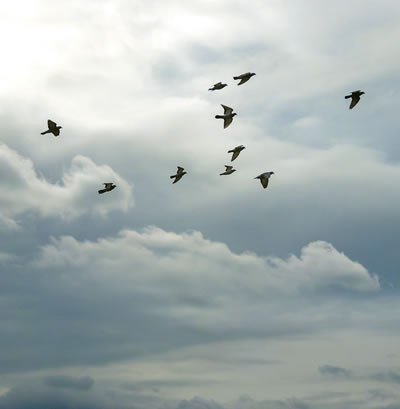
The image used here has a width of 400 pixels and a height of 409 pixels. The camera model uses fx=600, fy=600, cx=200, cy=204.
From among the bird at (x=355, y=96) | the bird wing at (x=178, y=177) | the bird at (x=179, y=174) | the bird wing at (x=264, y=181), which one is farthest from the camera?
the bird at (x=179, y=174)

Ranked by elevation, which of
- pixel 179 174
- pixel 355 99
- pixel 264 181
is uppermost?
pixel 355 99

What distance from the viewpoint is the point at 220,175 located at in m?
129

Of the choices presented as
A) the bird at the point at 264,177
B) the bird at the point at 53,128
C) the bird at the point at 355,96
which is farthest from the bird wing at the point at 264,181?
the bird at the point at 53,128

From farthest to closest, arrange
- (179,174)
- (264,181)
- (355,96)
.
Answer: (179,174)
(264,181)
(355,96)

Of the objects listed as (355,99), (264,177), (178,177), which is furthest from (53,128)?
(355,99)

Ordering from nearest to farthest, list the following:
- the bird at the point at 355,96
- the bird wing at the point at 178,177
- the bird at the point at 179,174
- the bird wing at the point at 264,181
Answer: the bird at the point at 355,96
the bird wing at the point at 264,181
the bird wing at the point at 178,177
the bird at the point at 179,174

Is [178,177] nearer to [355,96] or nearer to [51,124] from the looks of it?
[51,124]

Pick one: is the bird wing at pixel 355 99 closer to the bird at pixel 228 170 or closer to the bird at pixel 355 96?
the bird at pixel 355 96

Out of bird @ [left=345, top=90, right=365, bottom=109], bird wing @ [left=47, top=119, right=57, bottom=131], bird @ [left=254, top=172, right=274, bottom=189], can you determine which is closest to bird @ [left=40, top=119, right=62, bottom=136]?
bird wing @ [left=47, top=119, right=57, bottom=131]

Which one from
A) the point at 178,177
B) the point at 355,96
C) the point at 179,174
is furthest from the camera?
the point at 179,174

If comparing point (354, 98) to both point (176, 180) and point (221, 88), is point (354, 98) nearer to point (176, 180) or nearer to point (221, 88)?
point (221, 88)

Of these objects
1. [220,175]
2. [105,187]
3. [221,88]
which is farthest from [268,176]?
[105,187]

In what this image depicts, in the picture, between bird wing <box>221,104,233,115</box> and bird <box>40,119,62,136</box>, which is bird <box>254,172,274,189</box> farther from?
bird <box>40,119,62,136</box>

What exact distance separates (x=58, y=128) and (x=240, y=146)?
3888cm
